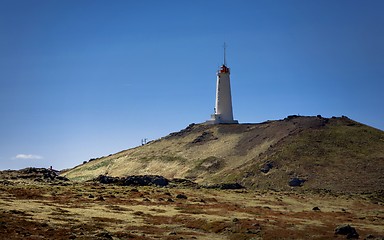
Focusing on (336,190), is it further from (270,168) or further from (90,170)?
(90,170)

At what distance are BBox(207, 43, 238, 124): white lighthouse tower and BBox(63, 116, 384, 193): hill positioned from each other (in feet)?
12.2

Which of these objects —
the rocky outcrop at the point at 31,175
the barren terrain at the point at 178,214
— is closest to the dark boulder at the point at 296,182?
the barren terrain at the point at 178,214

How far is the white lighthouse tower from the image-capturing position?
475 feet

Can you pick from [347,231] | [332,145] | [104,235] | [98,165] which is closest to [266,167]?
[332,145]

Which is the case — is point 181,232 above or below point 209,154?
below

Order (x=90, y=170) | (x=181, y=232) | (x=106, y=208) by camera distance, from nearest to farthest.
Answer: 1. (x=181, y=232)
2. (x=106, y=208)
3. (x=90, y=170)

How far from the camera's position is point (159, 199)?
6644 centimetres

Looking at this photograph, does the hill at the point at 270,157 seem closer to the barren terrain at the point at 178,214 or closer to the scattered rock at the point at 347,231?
the barren terrain at the point at 178,214

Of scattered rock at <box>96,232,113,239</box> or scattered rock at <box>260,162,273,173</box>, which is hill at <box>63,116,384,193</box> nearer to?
scattered rock at <box>260,162,273,173</box>

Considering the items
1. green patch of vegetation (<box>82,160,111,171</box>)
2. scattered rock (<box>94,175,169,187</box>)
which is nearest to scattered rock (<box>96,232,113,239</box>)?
scattered rock (<box>94,175,169,187</box>)

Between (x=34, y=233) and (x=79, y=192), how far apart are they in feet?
106

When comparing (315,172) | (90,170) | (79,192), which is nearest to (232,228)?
(79,192)

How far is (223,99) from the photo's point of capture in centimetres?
14438

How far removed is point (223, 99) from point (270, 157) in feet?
135
